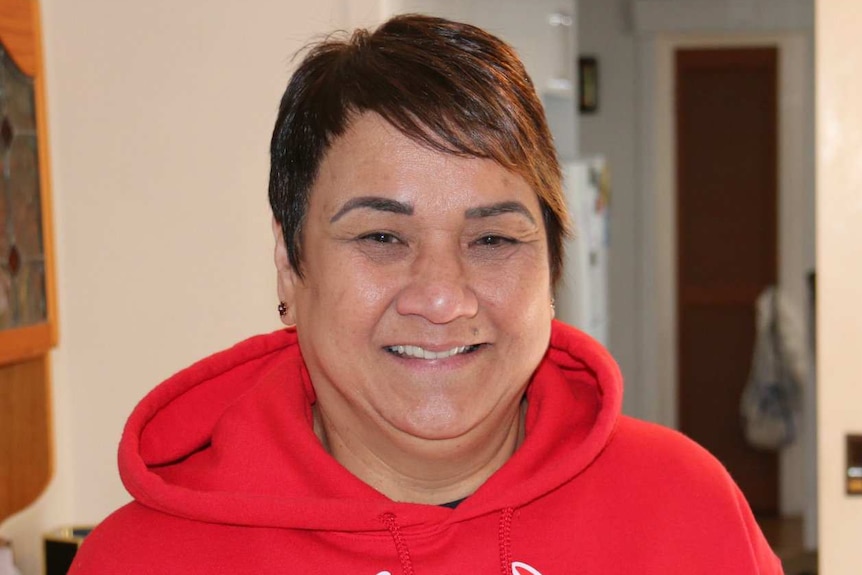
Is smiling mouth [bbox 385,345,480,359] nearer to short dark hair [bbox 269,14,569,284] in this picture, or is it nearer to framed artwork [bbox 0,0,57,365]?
short dark hair [bbox 269,14,569,284]

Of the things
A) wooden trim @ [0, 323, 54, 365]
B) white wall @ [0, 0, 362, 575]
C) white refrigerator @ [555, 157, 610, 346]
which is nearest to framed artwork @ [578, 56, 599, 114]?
white refrigerator @ [555, 157, 610, 346]

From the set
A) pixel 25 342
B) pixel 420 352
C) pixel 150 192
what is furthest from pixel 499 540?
pixel 150 192

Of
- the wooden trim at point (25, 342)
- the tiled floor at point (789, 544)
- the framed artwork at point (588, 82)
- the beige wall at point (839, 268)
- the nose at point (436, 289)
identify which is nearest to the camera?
the nose at point (436, 289)

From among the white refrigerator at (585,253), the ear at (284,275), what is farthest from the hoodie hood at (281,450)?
the white refrigerator at (585,253)

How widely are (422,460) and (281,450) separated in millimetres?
142

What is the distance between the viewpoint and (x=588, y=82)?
5.15 m

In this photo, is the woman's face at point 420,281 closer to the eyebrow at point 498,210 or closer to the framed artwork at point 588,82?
the eyebrow at point 498,210

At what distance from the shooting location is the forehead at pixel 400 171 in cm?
101

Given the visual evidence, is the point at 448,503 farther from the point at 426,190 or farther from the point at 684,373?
the point at 684,373

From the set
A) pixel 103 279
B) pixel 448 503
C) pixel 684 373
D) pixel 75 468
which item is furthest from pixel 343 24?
pixel 684 373

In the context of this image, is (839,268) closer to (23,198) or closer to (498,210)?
(498,210)

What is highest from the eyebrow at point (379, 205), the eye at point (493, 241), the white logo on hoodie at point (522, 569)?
the eyebrow at point (379, 205)

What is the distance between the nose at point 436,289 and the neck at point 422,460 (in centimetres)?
14

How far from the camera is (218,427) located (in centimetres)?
117
